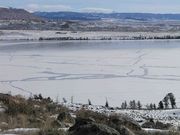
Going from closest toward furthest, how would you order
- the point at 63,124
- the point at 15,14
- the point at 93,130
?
the point at 93,130
the point at 63,124
the point at 15,14

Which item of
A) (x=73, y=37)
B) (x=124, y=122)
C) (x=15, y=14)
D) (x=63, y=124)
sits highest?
(x=124, y=122)

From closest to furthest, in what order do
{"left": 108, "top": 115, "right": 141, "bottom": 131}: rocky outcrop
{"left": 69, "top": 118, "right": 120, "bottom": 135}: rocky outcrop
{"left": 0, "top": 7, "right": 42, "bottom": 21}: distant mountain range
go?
{"left": 69, "top": 118, "right": 120, "bottom": 135}: rocky outcrop
{"left": 108, "top": 115, "right": 141, "bottom": 131}: rocky outcrop
{"left": 0, "top": 7, "right": 42, "bottom": 21}: distant mountain range

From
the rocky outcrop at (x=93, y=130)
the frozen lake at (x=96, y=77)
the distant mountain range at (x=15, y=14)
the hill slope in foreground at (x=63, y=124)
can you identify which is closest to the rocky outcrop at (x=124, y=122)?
the hill slope in foreground at (x=63, y=124)

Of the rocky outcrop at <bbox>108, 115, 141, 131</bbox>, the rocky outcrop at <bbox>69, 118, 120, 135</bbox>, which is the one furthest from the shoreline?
the rocky outcrop at <bbox>69, 118, 120, 135</bbox>

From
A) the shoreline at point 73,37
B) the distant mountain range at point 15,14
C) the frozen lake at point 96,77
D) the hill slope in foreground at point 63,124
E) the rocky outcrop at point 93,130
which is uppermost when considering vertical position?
the rocky outcrop at point 93,130

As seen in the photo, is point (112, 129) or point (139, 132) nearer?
point (112, 129)

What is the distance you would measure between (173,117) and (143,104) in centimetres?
513

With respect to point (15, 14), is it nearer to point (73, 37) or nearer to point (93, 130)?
point (73, 37)

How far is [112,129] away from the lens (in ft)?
19.9

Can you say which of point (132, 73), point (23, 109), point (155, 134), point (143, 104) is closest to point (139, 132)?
point (155, 134)

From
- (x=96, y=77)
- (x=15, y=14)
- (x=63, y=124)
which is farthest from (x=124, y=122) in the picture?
(x=15, y=14)

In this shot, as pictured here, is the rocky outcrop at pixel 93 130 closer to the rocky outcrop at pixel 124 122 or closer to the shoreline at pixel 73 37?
the rocky outcrop at pixel 124 122

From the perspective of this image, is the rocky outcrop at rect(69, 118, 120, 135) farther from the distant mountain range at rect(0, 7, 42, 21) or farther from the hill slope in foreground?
the distant mountain range at rect(0, 7, 42, 21)

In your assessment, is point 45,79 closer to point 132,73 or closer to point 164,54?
point 132,73
